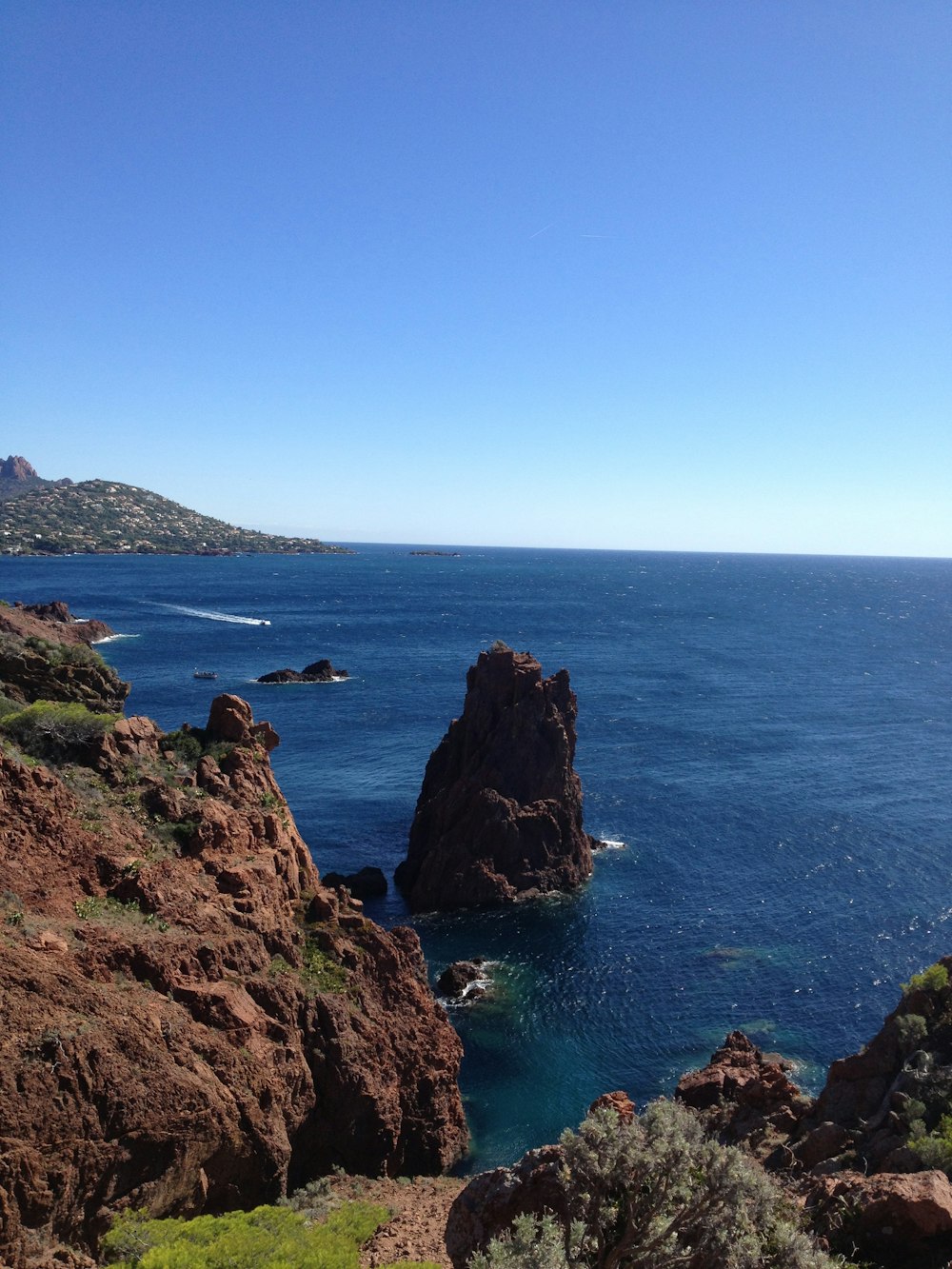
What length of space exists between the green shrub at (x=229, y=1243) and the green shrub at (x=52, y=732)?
47.5ft

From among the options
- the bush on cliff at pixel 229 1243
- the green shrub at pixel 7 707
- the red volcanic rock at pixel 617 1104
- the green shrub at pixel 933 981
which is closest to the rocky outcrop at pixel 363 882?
the green shrub at pixel 7 707

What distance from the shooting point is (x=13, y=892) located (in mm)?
22609

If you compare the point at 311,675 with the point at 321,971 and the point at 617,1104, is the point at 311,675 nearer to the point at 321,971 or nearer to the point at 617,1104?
the point at 321,971

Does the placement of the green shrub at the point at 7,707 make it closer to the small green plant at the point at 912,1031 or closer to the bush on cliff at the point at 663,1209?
the bush on cliff at the point at 663,1209

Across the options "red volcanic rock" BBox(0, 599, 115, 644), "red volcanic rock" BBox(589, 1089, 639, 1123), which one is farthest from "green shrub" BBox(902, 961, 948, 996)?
"red volcanic rock" BBox(0, 599, 115, 644)

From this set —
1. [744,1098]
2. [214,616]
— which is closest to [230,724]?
[744,1098]

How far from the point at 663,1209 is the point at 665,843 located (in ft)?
160

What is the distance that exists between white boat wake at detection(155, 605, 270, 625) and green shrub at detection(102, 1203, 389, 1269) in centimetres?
15416

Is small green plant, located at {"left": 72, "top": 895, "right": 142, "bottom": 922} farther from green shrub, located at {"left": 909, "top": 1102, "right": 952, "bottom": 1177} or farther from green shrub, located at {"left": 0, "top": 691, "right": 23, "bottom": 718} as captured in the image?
green shrub, located at {"left": 909, "top": 1102, "right": 952, "bottom": 1177}

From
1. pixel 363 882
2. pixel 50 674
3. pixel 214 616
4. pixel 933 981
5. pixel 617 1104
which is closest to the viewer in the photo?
pixel 933 981

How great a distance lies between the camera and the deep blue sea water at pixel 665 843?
41344mm

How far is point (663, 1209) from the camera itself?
1739cm

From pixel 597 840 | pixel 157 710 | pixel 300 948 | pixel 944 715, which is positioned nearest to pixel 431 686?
pixel 157 710

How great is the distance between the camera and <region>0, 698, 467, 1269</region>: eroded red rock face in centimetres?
1955
